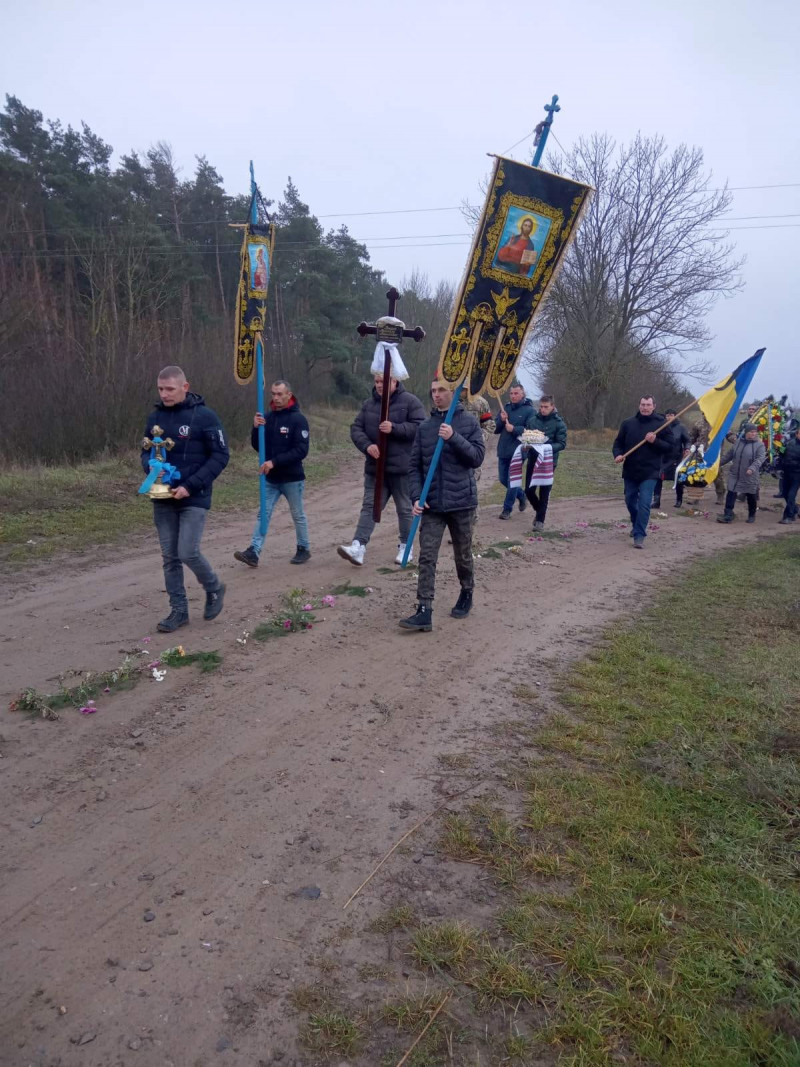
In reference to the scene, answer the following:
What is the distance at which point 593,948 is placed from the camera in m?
2.75

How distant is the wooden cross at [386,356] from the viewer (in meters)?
7.46

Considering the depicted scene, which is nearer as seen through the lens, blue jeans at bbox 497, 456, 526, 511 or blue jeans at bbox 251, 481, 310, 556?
blue jeans at bbox 251, 481, 310, 556

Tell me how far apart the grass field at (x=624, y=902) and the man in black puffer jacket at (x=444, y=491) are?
1381mm

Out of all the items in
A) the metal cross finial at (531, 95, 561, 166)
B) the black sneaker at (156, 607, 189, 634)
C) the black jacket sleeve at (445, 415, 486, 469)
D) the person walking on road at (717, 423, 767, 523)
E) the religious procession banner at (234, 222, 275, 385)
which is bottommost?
the black sneaker at (156, 607, 189, 634)

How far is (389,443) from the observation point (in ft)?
25.6

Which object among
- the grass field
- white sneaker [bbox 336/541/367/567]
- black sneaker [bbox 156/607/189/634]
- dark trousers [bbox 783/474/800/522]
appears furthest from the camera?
dark trousers [bbox 783/474/800/522]

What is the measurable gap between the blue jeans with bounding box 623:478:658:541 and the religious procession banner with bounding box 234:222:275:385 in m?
5.67

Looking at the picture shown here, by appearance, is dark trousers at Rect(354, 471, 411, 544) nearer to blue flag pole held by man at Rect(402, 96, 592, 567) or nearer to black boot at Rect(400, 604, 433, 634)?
blue flag pole held by man at Rect(402, 96, 592, 567)

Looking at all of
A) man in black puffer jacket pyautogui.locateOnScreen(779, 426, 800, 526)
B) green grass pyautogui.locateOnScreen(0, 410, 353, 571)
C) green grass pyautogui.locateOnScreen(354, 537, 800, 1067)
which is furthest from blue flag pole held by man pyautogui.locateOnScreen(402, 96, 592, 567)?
man in black puffer jacket pyautogui.locateOnScreen(779, 426, 800, 526)

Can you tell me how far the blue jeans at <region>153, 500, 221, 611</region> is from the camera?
19.0 ft

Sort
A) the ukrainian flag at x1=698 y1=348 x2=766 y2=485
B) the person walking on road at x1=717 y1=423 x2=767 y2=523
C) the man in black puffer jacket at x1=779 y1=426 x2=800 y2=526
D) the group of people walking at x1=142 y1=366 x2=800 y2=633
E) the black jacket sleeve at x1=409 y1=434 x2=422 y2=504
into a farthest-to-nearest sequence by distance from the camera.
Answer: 1. the man in black puffer jacket at x1=779 y1=426 x2=800 y2=526
2. the person walking on road at x1=717 y1=423 x2=767 y2=523
3. the ukrainian flag at x1=698 y1=348 x2=766 y2=485
4. the black jacket sleeve at x1=409 y1=434 x2=422 y2=504
5. the group of people walking at x1=142 y1=366 x2=800 y2=633

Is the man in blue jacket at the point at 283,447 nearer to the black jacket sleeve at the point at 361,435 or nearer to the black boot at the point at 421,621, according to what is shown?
the black jacket sleeve at the point at 361,435

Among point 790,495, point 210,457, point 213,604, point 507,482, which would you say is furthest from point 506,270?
point 790,495

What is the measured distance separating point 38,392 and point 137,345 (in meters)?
3.84
